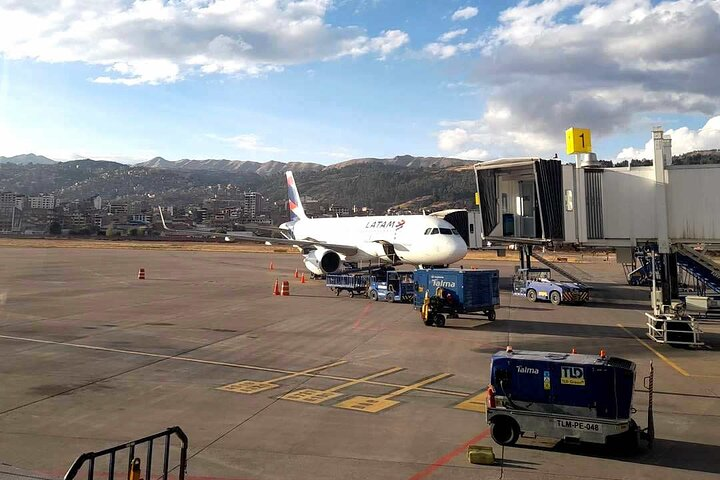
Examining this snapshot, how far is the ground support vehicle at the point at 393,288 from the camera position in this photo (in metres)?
33.4

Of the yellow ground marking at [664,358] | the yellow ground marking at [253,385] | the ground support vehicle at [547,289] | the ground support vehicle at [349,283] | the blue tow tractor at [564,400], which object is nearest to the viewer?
the blue tow tractor at [564,400]

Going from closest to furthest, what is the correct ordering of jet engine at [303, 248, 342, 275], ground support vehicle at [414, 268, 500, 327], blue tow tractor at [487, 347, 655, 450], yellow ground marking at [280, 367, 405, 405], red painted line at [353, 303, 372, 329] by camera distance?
blue tow tractor at [487, 347, 655, 450], yellow ground marking at [280, 367, 405, 405], ground support vehicle at [414, 268, 500, 327], red painted line at [353, 303, 372, 329], jet engine at [303, 248, 342, 275]

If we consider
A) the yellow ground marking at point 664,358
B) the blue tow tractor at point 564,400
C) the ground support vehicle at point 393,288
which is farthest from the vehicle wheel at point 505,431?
the ground support vehicle at point 393,288

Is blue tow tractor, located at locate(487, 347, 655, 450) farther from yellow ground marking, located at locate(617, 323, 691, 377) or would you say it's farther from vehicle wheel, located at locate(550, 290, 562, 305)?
vehicle wheel, located at locate(550, 290, 562, 305)

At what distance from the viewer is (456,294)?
24922 mm

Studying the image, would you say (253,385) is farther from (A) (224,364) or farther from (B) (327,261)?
(B) (327,261)

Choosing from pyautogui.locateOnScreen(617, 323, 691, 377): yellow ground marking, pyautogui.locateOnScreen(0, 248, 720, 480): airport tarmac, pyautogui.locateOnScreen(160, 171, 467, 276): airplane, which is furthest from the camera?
pyautogui.locateOnScreen(160, 171, 467, 276): airplane

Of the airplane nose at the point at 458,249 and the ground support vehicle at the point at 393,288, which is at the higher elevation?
the airplane nose at the point at 458,249

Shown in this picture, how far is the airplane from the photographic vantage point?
3437 cm

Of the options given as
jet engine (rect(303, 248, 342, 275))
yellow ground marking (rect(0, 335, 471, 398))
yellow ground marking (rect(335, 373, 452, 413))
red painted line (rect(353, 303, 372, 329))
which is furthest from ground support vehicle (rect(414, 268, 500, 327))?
jet engine (rect(303, 248, 342, 275))

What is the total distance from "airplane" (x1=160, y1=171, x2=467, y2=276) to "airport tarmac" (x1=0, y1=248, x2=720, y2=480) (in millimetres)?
5783

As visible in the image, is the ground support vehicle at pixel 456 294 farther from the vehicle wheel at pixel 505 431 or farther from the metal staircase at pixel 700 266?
the vehicle wheel at pixel 505 431

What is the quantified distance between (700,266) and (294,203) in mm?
41547

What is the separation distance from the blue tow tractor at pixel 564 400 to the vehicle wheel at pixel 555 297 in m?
23.3
